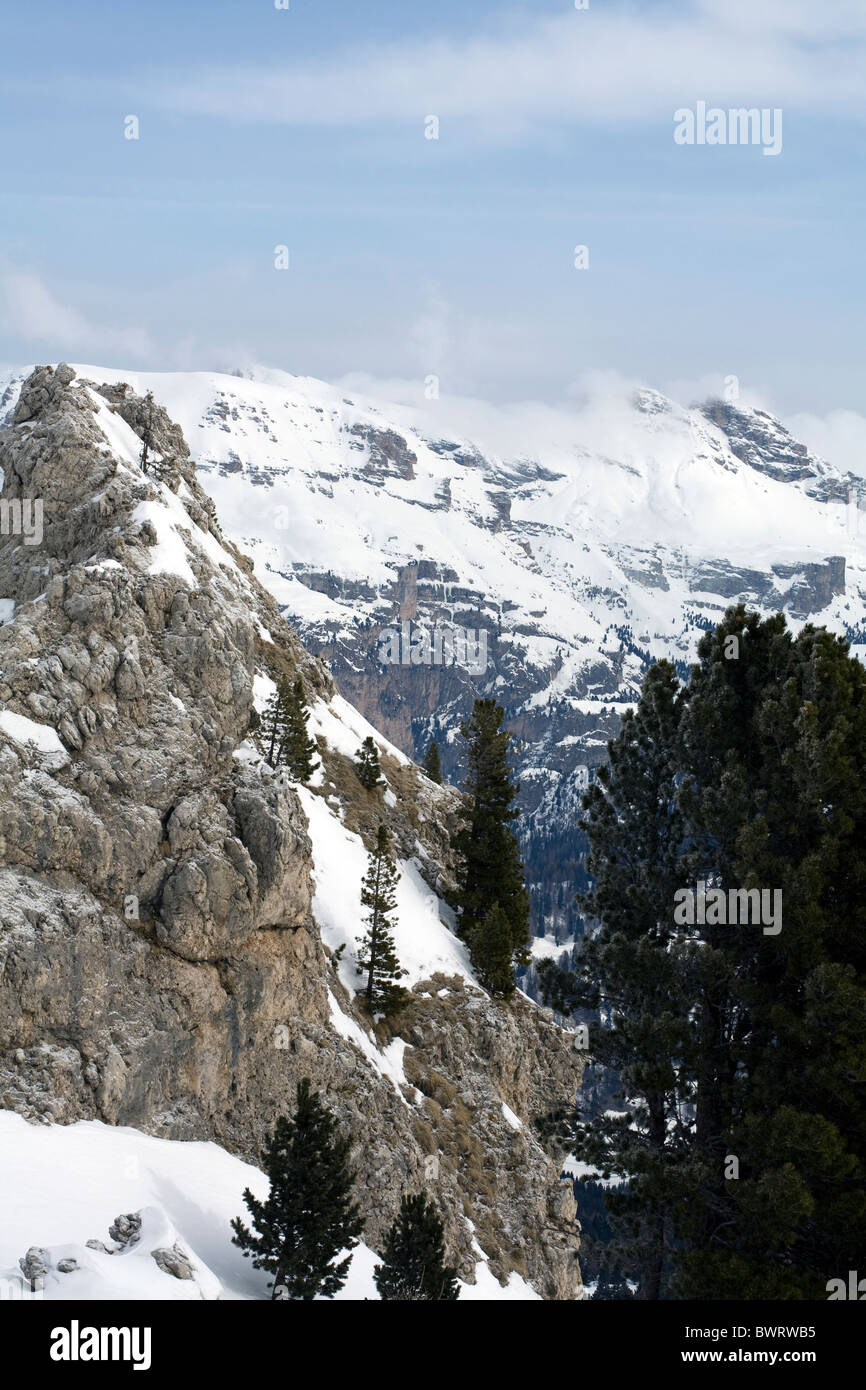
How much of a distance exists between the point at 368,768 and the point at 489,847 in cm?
991

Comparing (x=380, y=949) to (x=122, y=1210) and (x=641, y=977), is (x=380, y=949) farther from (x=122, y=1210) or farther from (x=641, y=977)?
(x=641, y=977)

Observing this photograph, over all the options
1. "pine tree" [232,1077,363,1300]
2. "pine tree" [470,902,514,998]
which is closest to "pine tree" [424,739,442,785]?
"pine tree" [470,902,514,998]

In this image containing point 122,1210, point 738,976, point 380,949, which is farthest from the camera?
point 380,949

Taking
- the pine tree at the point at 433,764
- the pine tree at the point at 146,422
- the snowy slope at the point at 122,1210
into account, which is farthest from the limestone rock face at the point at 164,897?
the pine tree at the point at 433,764

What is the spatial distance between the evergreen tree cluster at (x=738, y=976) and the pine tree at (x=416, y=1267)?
7695 millimetres

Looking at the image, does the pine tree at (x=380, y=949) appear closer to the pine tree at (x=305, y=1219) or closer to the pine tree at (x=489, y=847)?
the pine tree at (x=489, y=847)

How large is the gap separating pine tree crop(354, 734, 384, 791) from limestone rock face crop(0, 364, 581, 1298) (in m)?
16.1

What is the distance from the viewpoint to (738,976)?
914 inches

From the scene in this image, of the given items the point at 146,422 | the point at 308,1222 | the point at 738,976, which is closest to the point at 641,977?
the point at 738,976

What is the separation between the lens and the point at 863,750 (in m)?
22.7

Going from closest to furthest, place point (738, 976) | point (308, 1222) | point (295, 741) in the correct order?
point (738, 976), point (308, 1222), point (295, 741)

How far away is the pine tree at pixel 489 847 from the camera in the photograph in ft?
201

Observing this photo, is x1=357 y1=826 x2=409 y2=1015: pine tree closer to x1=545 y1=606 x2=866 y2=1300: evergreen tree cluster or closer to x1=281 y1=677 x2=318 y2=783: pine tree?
x1=281 y1=677 x2=318 y2=783: pine tree
